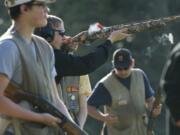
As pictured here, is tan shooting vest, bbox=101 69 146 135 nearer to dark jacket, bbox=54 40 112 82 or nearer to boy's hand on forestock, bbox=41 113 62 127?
dark jacket, bbox=54 40 112 82

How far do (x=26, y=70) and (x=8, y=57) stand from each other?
0.18m

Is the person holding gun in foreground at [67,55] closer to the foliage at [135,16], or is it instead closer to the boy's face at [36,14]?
the boy's face at [36,14]

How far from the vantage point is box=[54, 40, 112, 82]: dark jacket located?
891 cm

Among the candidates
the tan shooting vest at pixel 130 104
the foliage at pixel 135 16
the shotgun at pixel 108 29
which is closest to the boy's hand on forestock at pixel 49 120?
the shotgun at pixel 108 29

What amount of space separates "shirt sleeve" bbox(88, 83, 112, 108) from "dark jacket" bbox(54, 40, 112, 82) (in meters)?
3.51

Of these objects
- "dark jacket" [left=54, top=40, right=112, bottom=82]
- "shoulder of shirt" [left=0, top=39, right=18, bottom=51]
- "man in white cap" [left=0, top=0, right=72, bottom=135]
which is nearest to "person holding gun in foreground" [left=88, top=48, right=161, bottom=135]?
"dark jacket" [left=54, top=40, right=112, bottom=82]

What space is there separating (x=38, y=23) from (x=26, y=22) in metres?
0.09

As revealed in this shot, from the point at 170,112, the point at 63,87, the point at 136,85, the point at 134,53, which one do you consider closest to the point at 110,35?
the point at 63,87

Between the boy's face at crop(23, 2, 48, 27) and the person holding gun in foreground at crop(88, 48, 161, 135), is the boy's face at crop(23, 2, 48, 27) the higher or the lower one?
the higher one

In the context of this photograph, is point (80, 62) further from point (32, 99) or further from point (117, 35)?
point (32, 99)

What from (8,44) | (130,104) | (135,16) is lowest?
(135,16)

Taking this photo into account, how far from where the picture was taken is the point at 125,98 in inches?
493

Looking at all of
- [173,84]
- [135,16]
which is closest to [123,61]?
[173,84]

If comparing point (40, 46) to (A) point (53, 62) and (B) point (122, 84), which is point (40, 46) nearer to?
(A) point (53, 62)
